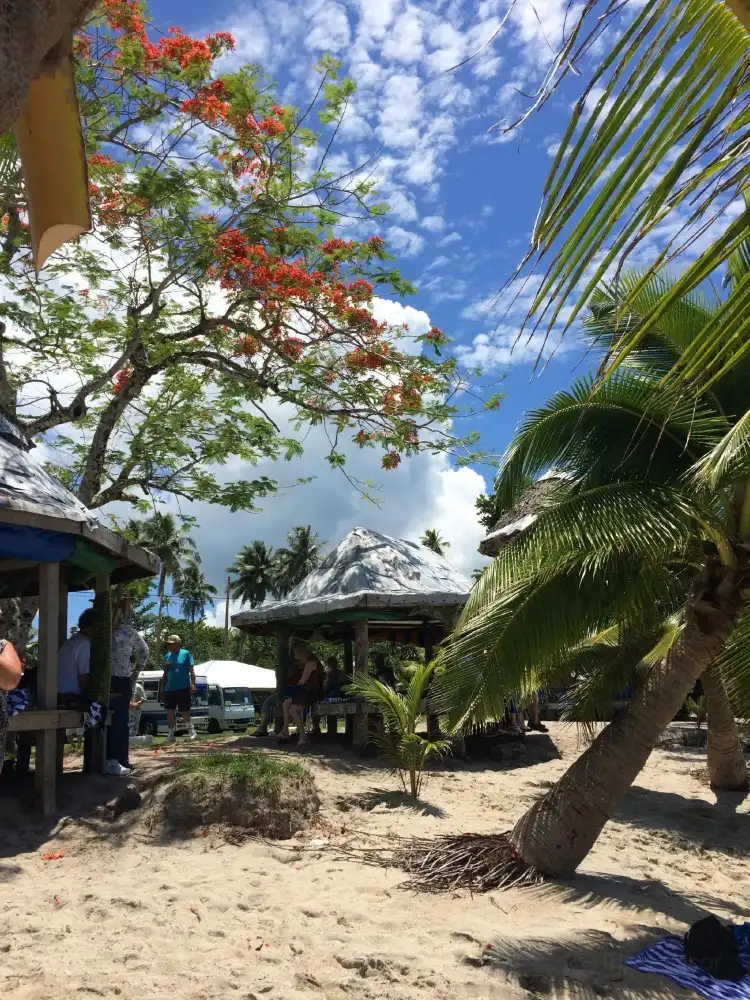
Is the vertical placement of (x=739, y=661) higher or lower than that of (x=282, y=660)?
lower

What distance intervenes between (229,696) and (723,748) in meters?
18.1

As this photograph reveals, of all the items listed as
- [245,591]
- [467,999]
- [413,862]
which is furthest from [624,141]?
[245,591]

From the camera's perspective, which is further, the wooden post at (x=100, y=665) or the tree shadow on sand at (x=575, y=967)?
the wooden post at (x=100, y=665)

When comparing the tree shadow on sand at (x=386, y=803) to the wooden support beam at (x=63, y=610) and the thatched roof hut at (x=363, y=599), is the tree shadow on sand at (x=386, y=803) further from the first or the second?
the wooden support beam at (x=63, y=610)

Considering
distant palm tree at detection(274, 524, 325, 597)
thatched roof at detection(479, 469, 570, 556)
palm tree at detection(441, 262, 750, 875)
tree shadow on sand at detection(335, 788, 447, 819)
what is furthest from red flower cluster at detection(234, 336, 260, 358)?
distant palm tree at detection(274, 524, 325, 597)

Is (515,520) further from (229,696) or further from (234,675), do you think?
(234,675)

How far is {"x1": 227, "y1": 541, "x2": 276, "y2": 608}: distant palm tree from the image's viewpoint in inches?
2253

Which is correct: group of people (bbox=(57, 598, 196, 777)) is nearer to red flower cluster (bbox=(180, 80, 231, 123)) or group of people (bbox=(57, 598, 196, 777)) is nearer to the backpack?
the backpack

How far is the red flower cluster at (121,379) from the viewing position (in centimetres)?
1106

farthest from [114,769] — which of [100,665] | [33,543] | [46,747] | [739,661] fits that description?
[739,661]

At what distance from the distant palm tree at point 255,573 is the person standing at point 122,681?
4807cm

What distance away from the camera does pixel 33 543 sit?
6.52 metres

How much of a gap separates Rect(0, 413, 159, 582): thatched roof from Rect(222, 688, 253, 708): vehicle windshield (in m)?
18.2

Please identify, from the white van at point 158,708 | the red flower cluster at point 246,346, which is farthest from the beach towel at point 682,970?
the white van at point 158,708
